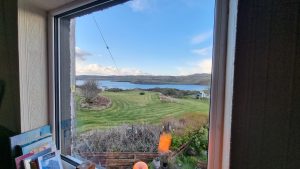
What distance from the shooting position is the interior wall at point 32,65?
105cm

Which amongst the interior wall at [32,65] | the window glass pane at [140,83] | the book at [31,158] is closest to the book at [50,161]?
the book at [31,158]

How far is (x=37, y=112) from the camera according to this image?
1141 mm

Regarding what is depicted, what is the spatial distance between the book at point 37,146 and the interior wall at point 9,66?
Answer: 0.66ft

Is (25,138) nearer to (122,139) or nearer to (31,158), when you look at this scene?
(31,158)

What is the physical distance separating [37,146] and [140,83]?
24.9 inches

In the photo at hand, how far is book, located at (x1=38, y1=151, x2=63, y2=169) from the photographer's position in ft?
3.06

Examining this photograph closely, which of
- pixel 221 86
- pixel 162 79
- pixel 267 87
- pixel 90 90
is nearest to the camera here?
pixel 267 87

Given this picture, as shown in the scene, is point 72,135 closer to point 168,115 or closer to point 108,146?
point 108,146

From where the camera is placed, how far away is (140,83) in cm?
88

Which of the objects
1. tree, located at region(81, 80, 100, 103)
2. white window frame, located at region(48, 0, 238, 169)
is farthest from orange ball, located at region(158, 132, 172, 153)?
tree, located at region(81, 80, 100, 103)

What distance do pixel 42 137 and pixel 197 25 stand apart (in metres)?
0.96

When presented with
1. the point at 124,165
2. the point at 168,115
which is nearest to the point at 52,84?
the point at 124,165

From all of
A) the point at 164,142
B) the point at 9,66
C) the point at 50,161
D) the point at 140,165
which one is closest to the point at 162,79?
the point at 164,142

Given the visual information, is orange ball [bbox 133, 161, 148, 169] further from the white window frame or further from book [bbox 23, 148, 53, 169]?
book [bbox 23, 148, 53, 169]
